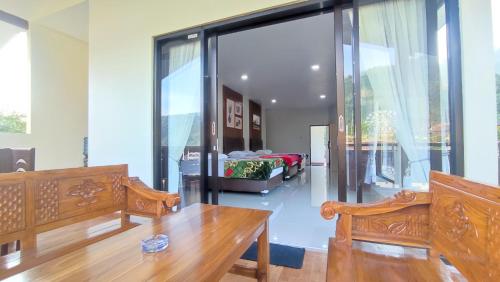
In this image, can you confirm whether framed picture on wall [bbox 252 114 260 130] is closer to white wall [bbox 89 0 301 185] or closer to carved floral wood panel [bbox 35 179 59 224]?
white wall [bbox 89 0 301 185]

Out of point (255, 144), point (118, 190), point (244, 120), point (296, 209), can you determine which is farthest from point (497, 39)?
point (255, 144)

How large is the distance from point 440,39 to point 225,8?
2.00m

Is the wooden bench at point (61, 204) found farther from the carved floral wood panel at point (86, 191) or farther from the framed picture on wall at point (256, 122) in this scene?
the framed picture on wall at point (256, 122)

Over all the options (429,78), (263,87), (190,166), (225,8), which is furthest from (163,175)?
(263,87)

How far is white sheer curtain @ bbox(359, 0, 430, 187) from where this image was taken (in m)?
1.95

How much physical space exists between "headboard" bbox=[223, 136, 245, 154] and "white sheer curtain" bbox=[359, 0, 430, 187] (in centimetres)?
511

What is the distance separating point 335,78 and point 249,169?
7.70 feet

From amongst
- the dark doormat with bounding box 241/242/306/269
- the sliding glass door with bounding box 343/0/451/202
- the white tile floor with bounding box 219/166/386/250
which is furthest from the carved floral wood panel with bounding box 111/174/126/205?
the sliding glass door with bounding box 343/0/451/202

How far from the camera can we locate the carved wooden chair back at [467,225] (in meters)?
0.82

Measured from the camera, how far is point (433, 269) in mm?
1103

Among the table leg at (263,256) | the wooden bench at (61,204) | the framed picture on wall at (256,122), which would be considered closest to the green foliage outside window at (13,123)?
the wooden bench at (61,204)

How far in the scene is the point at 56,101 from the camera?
428cm

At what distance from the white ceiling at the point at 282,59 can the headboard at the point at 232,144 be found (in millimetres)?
1602

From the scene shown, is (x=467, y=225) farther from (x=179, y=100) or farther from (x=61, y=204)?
(x=179, y=100)
